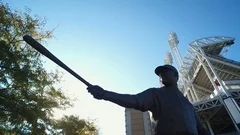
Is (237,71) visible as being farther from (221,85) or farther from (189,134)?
(189,134)

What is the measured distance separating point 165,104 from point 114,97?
2.32 ft

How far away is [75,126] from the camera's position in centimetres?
1505

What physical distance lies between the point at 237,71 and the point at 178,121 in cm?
2581

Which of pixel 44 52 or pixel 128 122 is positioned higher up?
pixel 128 122

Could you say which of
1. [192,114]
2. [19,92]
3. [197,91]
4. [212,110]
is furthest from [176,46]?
[192,114]

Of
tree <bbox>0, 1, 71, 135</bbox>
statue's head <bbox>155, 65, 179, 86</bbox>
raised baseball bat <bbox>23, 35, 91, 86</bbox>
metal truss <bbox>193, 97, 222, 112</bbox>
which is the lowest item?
raised baseball bat <bbox>23, 35, 91, 86</bbox>

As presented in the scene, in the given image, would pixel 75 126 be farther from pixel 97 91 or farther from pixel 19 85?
pixel 97 91

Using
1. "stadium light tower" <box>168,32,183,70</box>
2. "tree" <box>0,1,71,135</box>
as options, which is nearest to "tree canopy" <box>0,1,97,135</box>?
"tree" <box>0,1,71,135</box>

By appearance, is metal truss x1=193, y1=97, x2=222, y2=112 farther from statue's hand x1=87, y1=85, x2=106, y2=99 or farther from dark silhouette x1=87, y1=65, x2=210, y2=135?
statue's hand x1=87, y1=85, x2=106, y2=99

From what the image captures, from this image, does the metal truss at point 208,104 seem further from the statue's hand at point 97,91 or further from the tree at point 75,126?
the statue's hand at point 97,91

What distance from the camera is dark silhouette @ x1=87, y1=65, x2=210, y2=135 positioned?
6.30ft

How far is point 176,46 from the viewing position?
3712 cm

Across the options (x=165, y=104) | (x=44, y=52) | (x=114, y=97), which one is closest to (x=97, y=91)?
(x=114, y=97)

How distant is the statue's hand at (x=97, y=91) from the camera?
183cm
